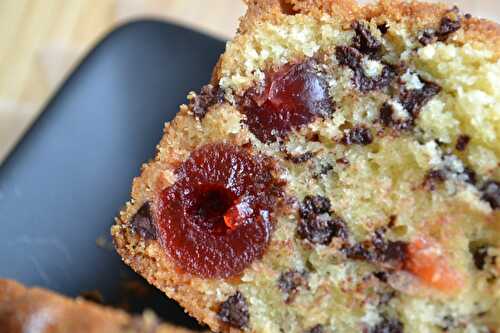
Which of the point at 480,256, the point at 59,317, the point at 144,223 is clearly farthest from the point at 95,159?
the point at 480,256

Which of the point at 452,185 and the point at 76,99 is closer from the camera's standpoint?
the point at 452,185

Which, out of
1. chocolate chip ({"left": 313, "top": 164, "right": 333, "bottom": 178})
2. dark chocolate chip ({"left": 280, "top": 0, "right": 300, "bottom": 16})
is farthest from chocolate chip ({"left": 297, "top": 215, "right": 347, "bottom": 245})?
dark chocolate chip ({"left": 280, "top": 0, "right": 300, "bottom": 16})

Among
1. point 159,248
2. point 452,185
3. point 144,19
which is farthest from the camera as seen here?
point 144,19

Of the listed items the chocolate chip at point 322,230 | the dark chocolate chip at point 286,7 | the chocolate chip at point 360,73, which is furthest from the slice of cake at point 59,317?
the dark chocolate chip at point 286,7

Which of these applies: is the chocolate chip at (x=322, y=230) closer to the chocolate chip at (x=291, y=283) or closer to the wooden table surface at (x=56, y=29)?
the chocolate chip at (x=291, y=283)

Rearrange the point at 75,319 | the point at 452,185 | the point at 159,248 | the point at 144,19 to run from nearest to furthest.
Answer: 1. the point at 75,319
2. the point at 452,185
3. the point at 159,248
4. the point at 144,19

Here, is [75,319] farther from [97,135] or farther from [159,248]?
[97,135]

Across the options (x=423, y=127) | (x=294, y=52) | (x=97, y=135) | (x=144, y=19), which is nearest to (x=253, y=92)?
(x=294, y=52)
